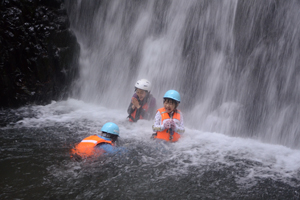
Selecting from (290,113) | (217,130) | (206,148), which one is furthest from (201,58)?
(206,148)

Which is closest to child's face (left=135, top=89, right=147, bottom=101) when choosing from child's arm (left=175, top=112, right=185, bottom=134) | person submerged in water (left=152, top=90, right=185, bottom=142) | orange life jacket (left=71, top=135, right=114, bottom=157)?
person submerged in water (left=152, top=90, right=185, bottom=142)

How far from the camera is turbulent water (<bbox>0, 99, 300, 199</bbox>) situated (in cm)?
341

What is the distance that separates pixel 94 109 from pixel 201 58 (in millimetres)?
4131

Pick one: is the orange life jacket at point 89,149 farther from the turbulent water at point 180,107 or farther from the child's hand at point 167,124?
the child's hand at point 167,124

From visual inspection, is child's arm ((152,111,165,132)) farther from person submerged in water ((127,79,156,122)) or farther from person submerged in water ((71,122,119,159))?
person submerged in water ((127,79,156,122))

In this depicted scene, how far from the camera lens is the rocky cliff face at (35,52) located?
26.6 feet

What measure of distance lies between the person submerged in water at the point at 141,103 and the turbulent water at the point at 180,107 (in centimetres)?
25

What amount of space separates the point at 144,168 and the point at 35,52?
21.9 feet

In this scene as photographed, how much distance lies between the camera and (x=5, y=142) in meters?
4.92

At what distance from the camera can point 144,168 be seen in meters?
4.13

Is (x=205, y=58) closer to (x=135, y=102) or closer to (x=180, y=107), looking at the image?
(x=180, y=107)

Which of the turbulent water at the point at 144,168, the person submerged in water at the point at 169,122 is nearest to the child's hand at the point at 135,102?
the turbulent water at the point at 144,168

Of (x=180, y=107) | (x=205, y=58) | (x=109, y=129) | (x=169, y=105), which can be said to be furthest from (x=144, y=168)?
(x=205, y=58)

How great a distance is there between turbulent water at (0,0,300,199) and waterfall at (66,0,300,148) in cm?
3
